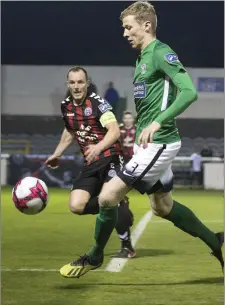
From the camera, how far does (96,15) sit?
31.5 meters

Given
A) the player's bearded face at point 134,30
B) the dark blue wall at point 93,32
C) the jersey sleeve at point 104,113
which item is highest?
the dark blue wall at point 93,32

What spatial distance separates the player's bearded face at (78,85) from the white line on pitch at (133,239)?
1.55 m

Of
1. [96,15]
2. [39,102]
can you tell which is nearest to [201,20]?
[96,15]

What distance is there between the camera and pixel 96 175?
6754mm

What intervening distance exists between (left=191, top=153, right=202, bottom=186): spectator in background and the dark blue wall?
7.43 m

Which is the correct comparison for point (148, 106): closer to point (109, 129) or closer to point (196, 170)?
point (109, 129)

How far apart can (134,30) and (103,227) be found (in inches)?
61.3

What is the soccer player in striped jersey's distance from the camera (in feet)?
21.5

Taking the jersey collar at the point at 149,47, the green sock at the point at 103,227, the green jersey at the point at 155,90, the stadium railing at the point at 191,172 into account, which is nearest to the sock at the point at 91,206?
the green sock at the point at 103,227

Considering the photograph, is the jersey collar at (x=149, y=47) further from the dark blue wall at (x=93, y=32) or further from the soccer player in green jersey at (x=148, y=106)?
the dark blue wall at (x=93, y=32)

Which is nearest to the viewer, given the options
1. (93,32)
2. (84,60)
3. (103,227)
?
(103,227)

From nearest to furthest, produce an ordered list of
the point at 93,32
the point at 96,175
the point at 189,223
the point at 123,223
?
1. the point at 189,223
2. the point at 96,175
3. the point at 123,223
4. the point at 93,32

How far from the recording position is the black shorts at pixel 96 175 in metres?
6.67

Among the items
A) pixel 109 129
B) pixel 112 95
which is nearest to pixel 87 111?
pixel 109 129
